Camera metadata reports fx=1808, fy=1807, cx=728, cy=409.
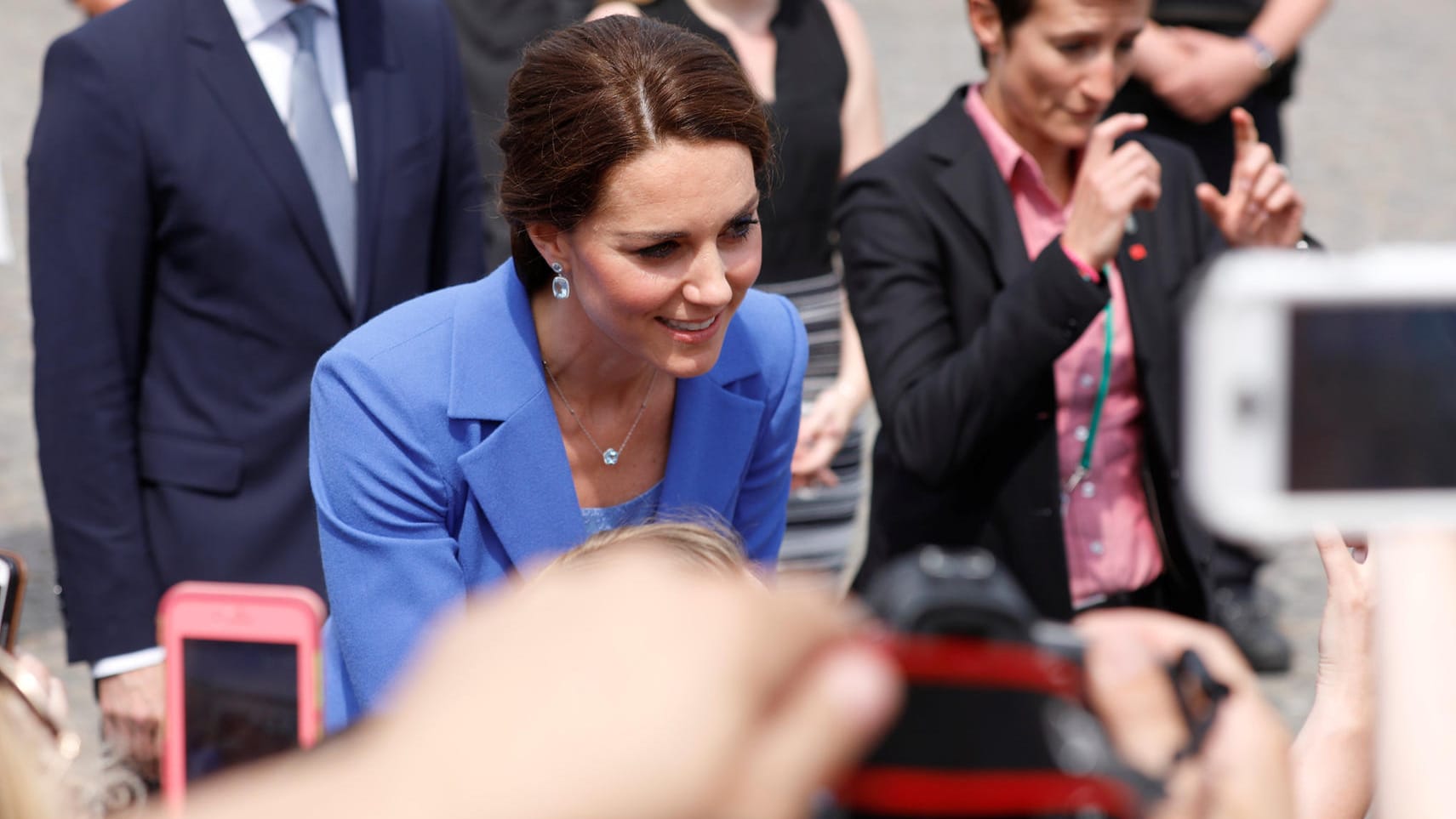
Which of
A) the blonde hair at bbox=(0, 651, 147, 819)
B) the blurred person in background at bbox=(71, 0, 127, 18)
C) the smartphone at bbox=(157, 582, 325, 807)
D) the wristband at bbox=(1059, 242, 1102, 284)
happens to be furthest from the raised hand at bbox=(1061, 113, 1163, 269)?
the blurred person in background at bbox=(71, 0, 127, 18)

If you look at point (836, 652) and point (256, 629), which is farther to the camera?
point (256, 629)

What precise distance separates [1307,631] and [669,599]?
14.5ft

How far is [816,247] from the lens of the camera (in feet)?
12.1

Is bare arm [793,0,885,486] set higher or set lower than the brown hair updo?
lower

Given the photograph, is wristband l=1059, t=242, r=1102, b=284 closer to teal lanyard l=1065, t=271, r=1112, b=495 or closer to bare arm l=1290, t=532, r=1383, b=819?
teal lanyard l=1065, t=271, r=1112, b=495

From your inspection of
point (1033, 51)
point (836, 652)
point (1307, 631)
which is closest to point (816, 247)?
point (1033, 51)

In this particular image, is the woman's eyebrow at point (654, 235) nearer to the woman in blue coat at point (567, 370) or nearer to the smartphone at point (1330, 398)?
the woman in blue coat at point (567, 370)

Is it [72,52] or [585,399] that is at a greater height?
[72,52]

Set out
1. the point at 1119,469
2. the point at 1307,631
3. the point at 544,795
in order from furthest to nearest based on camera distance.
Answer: the point at 1307,631
the point at 1119,469
the point at 544,795

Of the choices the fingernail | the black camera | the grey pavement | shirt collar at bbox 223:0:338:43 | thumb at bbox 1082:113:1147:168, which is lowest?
the grey pavement

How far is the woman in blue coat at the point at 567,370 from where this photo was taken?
85.2 inches

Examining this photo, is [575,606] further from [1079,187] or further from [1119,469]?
[1119,469]

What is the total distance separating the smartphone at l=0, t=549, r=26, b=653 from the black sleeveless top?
6.44 feet

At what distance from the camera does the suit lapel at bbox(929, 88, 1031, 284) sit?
113 inches
